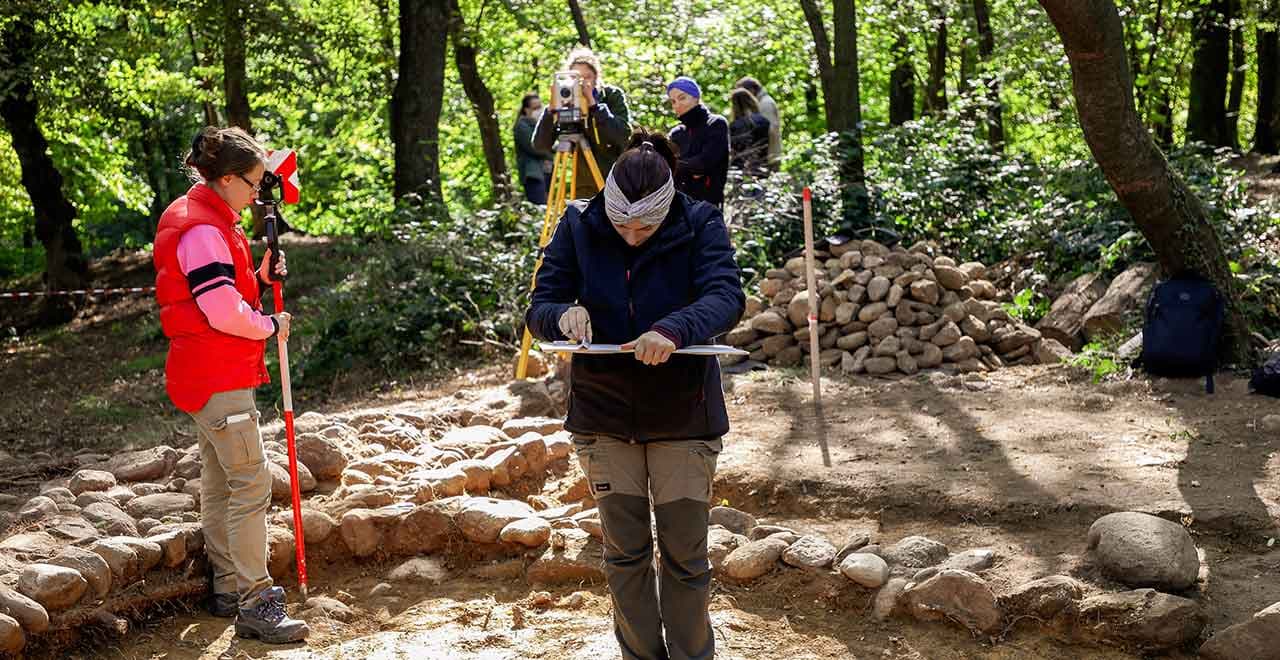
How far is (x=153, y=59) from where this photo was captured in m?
16.6

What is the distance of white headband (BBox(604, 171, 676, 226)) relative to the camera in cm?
379

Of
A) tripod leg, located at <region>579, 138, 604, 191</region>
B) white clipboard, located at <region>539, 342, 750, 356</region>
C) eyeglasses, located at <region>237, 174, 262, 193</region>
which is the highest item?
tripod leg, located at <region>579, 138, 604, 191</region>

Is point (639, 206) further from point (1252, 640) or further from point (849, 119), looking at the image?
point (849, 119)

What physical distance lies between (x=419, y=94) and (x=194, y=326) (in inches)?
394

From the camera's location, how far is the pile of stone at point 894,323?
9.03 m

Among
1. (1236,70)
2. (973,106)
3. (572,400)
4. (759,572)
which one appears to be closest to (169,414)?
(759,572)

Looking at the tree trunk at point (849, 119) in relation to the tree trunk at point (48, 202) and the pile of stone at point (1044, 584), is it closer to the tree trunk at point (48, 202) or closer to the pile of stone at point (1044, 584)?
the pile of stone at point (1044, 584)

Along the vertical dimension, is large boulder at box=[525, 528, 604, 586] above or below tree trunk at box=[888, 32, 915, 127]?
below

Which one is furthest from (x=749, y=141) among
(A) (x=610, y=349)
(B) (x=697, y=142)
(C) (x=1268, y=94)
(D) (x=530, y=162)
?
(C) (x=1268, y=94)

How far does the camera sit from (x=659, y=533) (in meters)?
3.99

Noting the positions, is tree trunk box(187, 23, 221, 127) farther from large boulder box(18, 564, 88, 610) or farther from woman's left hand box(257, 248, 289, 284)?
large boulder box(18, 564, 88, 610)

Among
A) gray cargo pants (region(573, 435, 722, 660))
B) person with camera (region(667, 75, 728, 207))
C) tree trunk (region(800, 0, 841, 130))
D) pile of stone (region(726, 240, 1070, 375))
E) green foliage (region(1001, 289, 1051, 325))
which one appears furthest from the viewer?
tree trunk (region(800, 0, 841, 130))

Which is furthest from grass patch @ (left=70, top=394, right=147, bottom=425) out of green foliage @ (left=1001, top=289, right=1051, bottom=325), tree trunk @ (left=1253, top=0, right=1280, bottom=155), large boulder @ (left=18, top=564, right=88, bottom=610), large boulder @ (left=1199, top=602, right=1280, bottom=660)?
tree trunk @ (left=1253, top=0, right=1280, bottom=155)

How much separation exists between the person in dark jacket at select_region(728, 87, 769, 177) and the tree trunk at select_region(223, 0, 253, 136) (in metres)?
6.33
